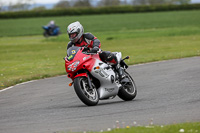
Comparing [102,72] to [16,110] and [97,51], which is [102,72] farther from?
[16,110]

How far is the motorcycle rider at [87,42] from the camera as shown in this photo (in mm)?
9523

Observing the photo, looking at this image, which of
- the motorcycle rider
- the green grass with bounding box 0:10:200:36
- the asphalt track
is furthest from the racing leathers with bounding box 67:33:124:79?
the green grass with bounding box 0:10:200:36

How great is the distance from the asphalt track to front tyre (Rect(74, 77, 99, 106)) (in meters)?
0.14

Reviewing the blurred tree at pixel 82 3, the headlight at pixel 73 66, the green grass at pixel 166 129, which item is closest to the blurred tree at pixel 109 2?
the blurred tree at pixel 82 3

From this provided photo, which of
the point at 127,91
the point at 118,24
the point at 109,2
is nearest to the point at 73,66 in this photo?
the point at 127,91

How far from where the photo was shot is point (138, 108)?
855 centimetres

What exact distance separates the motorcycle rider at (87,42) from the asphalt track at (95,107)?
2.90 ft

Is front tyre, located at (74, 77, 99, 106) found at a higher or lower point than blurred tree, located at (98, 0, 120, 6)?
higher

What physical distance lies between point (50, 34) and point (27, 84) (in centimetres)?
2908

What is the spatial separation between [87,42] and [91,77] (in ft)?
2.75

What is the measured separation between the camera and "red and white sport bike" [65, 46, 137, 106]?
896 cm

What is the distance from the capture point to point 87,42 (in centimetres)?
980

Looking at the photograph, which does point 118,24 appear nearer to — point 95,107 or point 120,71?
point 120,71

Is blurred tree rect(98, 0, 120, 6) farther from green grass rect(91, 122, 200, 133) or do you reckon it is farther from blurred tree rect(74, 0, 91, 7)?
green grass rect(91, 122, 200, 133)
